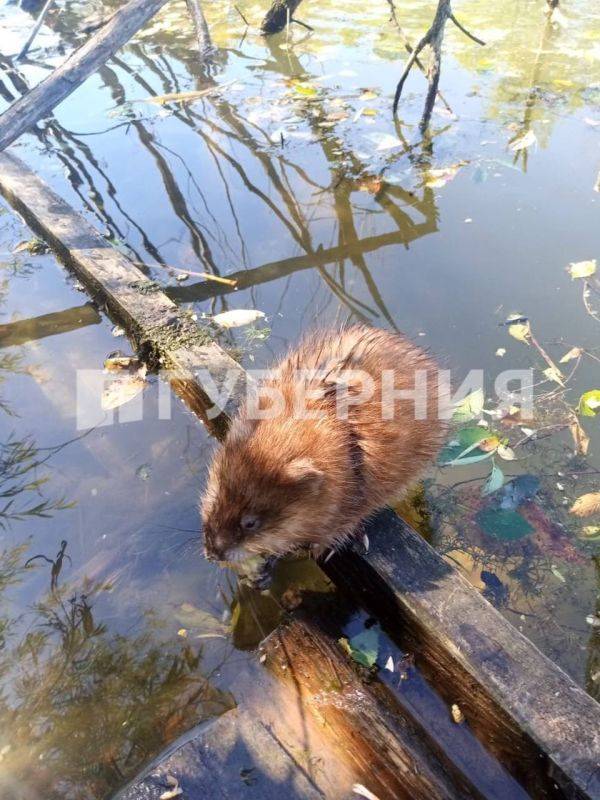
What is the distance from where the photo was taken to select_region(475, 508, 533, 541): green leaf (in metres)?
3.02

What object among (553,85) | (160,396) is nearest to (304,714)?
(160,396)

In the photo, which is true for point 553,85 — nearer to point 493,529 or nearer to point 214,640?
point 493,529

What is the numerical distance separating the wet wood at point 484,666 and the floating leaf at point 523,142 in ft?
15.6

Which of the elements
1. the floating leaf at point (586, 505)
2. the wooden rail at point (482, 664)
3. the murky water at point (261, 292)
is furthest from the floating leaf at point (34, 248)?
the floating leaf at point (586, 505)

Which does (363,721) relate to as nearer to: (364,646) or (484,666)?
(364,646)

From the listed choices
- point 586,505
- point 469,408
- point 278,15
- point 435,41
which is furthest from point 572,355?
point 278,15

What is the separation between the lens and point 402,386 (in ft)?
9.73

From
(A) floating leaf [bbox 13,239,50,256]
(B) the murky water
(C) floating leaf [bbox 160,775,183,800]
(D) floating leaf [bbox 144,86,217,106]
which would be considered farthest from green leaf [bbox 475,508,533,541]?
(D) floating leaf [bbox 144,86,217,106]

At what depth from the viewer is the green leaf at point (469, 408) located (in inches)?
142

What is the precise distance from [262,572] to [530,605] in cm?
130

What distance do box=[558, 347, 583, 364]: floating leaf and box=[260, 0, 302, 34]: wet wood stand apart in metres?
7.14

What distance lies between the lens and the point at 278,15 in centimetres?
887

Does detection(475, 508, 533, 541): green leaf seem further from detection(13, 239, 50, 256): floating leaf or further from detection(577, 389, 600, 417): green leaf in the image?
detection(13, 239, 50, 256): floating leaf

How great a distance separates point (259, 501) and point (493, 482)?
1.48 meters
